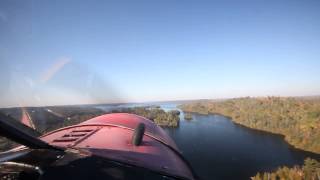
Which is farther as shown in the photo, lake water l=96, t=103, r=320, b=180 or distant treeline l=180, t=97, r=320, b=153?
distant treeline l=180, t=97, r=320, b=153

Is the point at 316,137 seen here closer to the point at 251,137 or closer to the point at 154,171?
the point at 251,137

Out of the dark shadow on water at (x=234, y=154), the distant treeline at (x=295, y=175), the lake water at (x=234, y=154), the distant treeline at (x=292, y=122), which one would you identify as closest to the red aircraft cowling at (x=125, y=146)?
the lake water at (x=234, y=154)

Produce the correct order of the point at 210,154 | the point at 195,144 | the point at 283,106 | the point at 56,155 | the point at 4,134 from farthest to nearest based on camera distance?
1. the point at 283,106
2. the point at 195,144
3. the point at 210,154
4. the point at 56,155
5. the point at 4,134

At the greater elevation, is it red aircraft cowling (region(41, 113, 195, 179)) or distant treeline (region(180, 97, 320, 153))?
red aircraft cowling (region(41, 113, 195, 179))

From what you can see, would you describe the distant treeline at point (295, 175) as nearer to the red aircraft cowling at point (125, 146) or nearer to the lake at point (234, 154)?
the lake at point (234, 154)

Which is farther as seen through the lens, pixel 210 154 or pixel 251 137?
pixel 251 137

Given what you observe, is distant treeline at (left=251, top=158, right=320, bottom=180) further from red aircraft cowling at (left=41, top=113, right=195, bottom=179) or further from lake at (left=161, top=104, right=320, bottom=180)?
red aircraft cowling at (left=41, top=113, right=195, bottom=179)

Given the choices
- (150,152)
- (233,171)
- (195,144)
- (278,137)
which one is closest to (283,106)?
(278,137)

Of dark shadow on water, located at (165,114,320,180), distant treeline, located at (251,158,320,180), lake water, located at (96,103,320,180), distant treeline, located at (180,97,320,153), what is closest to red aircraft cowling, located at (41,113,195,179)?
lake water, located at (96,103,320,180)
